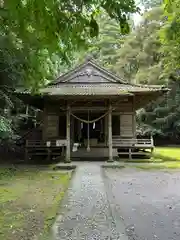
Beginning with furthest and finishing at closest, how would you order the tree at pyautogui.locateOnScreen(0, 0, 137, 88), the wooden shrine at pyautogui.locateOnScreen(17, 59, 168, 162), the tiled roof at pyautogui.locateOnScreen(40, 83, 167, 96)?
the tiled roof at pyautogui.locateOnScreen(40, 83, 167, 96), the wooden shrine at pyautogui.locateOnScreen(17, 59, 168, 162), the tree at pyautogui.locateOnScreen(0, 0, 137, 88)

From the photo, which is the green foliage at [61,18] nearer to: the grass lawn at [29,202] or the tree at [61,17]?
the tree at [61,17]

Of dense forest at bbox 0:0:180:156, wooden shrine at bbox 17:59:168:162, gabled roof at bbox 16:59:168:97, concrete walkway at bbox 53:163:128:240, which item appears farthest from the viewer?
gabled roof at bbox 16:59:168:97

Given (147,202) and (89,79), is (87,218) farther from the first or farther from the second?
(89,79)

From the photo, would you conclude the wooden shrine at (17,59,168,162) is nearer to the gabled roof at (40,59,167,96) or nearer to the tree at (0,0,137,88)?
the gabled roof at (40,59,167,96)

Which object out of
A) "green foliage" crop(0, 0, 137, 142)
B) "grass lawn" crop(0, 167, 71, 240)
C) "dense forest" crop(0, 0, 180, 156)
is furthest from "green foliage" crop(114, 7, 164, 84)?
"green foliage" crop(0, 0, 137, 142)

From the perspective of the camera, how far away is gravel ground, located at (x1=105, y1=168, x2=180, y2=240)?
5.11 meters

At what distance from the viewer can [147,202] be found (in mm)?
7352

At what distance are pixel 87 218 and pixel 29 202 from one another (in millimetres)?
2228

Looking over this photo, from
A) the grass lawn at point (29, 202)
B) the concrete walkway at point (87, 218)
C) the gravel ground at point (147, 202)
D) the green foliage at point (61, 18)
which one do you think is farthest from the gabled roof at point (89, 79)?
the green foliage at point (61, 18)

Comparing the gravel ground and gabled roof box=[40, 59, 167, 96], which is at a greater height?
gabled roof box=[40, 59, 167, 96]

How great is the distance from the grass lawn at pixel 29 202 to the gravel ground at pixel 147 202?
1.38 metres

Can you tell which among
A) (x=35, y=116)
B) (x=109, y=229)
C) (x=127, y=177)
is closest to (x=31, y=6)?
(x=109, y=229)

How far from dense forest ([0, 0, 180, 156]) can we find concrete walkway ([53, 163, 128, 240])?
2.35 m

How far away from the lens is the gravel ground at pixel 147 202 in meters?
5.11
